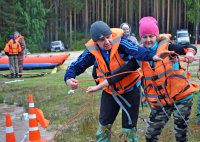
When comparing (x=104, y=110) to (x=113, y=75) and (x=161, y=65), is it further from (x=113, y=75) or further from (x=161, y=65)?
(x=161, y=65)

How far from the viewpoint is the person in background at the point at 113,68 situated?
441cm

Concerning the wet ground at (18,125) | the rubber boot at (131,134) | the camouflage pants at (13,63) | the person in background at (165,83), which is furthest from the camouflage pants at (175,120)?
the camouflage pants at (13,63)

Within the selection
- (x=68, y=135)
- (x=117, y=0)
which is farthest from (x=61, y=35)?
(x=68, y=135)

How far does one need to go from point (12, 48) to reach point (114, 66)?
44.1ft

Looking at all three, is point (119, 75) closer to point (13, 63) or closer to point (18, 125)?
point (18, 125)

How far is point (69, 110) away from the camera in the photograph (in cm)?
920

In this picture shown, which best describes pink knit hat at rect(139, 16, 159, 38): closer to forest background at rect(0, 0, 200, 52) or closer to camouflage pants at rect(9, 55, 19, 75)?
camouflage pants at rect(9, 55, 19, 75)

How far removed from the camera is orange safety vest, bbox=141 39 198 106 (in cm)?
445

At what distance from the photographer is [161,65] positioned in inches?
175

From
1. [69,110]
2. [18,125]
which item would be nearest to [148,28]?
[18,125]

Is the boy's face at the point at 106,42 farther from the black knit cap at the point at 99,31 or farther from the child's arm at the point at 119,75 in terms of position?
the child's arm at the point at 119,75

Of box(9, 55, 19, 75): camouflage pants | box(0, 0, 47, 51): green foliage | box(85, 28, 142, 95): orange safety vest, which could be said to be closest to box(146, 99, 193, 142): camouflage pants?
box(85, 28, 142, 95): orange safety vest

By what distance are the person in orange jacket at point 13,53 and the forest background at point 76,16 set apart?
1373 inches

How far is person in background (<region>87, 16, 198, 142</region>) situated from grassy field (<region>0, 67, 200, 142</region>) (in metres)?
0.93
